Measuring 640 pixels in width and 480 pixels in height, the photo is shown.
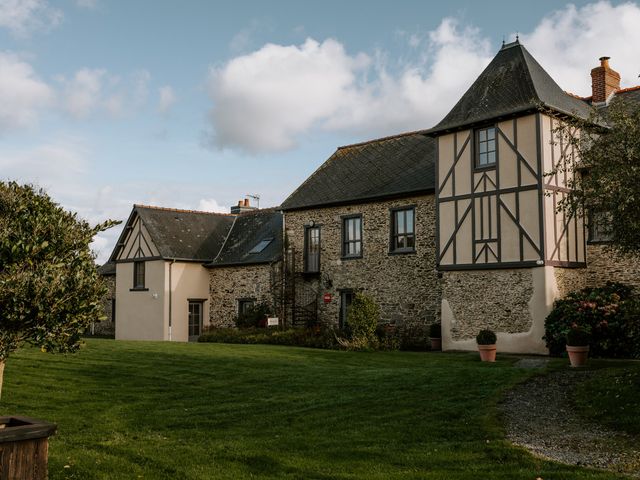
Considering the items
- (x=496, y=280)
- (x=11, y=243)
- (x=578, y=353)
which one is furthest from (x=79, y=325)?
(x=496, y=280)

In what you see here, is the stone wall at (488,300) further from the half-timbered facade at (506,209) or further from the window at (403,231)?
the window at (403,231)

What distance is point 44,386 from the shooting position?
11.3 meters

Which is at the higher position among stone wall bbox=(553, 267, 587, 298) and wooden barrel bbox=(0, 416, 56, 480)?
stone wall bbox=(553, 267, 587, 298)

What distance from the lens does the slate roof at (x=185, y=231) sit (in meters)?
26.2

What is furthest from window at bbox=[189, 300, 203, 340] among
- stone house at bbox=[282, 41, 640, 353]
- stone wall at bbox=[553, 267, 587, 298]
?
stone wall at bbox=[553, 267, 587, 298]

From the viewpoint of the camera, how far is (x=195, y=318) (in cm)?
2650

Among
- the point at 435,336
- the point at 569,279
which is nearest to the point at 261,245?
the point at 435,336

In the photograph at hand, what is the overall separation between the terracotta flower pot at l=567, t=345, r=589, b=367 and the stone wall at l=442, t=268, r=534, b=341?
3109 millimetres

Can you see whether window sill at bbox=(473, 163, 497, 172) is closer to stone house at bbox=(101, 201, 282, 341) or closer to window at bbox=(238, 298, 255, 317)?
stone house at bbox=(101, 201, 282, 341)

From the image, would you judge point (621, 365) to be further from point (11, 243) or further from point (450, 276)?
point (11, 243)

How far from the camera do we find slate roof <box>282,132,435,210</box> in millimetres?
20797

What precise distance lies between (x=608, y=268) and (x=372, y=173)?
27.3ft

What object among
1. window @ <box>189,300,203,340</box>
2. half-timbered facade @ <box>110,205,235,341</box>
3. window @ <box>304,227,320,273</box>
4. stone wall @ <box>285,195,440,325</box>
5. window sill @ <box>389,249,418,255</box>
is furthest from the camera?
window @ <box>189,300,203,340</box>

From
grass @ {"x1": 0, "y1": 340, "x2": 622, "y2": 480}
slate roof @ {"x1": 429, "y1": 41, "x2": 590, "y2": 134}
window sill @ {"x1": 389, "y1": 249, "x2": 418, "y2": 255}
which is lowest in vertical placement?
grass @ {"x1": 0, "y1": 340, "x2": 622, "y2": 480}
